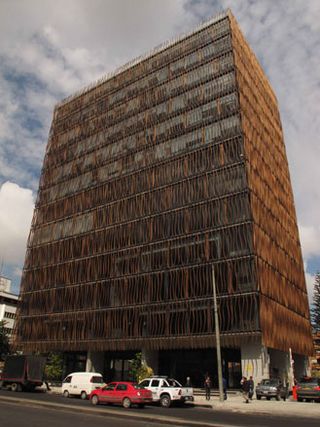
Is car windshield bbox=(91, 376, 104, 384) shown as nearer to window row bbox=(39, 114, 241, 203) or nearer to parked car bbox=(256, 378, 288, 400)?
parked car bbox=(256, 378, 288, 400)

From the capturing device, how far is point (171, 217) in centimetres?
4850

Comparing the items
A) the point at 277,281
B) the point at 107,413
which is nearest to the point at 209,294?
the point at 277,281

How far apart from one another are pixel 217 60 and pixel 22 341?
4699cm

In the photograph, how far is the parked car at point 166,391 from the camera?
25109 millimetres

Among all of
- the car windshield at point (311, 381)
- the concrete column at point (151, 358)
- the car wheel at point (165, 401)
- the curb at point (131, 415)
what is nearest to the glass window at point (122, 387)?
the car wheel at point (165, 401)

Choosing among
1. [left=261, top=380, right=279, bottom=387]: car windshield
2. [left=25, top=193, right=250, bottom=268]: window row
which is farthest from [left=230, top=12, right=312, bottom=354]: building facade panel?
[left=261, top=380, right=279, bottom=387]: car windshield

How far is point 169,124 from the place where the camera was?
5528 centimetres

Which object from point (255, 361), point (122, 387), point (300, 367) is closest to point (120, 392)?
point (122, 387)

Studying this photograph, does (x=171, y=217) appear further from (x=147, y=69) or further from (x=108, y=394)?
(x=147, y=69)

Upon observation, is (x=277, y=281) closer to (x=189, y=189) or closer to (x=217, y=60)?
(x=189, y=189)

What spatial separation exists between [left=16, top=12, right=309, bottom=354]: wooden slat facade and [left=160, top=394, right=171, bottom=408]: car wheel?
15.2 m

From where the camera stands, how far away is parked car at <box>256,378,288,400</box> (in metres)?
31.9

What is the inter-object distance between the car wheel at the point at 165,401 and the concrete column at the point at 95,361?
26.3m

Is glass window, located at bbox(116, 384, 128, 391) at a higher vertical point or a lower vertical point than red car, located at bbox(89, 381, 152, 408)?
higher
